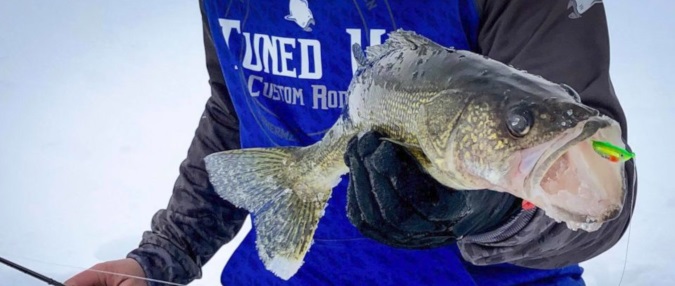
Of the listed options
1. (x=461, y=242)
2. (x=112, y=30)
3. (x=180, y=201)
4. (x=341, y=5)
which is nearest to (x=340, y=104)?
(x=341, y=5)

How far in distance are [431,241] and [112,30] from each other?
6.95 ft

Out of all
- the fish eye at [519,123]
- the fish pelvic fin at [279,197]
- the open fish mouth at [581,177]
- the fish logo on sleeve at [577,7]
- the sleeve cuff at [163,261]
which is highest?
the fish logo on sleeve at [577,7]

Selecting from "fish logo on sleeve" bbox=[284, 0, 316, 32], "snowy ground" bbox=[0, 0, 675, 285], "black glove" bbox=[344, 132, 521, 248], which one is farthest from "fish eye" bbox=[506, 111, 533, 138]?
"snowy ground" bbox=[0, 0, 675, 285]

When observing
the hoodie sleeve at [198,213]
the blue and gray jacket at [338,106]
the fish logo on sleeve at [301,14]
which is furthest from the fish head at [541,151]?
the hoodie sleeve at [198,213]

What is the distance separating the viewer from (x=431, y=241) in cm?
93

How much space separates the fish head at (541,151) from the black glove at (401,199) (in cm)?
6

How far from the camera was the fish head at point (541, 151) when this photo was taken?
25.4 inches

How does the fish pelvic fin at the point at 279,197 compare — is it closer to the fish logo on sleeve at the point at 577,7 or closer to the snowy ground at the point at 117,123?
the fish logo on sleeve at the point at 577,7

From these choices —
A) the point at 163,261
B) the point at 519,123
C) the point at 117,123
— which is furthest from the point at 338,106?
the point at 117,123

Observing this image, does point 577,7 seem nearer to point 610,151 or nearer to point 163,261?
point 610,151

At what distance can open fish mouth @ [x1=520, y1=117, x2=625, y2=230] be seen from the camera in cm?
64

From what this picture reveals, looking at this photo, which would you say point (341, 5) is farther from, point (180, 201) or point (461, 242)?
point (180, 201)

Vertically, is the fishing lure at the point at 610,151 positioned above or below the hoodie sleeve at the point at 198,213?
above

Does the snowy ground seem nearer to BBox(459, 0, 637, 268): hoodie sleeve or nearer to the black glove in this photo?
BBox(459, 0, 637, 268): hoodie sleeve
